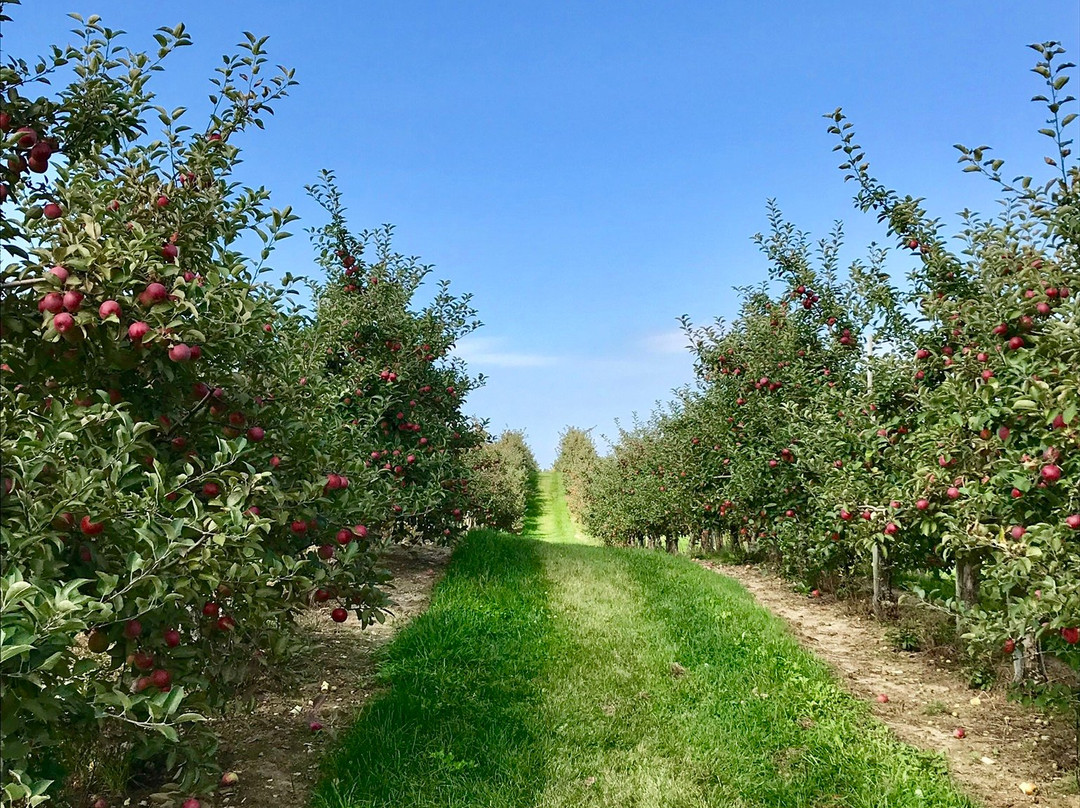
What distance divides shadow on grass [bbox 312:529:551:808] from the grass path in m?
0.01

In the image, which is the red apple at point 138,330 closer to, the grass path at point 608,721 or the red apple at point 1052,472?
the grass path at point 608,721

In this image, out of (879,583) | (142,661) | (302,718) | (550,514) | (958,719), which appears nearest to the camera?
(142,661)

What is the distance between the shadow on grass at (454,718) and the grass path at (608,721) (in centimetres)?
1

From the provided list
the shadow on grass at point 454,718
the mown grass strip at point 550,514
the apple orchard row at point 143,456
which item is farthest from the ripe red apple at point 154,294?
the mown grass strip at point 550,514

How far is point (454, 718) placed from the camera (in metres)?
4.72

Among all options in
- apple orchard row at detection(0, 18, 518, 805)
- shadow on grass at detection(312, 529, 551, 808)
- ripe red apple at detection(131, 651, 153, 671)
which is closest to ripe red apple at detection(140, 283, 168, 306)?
apple orchard row at detection(0, 18, 518, 805)

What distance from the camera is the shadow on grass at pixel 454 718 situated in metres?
3.91

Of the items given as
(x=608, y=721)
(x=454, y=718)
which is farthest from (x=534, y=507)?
(x=454, y=718)

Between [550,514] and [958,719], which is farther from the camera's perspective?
[550,514]

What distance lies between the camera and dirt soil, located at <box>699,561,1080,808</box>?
4.29m

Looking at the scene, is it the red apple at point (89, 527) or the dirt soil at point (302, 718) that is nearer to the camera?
the red apple at point (89, 527)

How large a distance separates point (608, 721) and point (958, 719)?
8.71 feet

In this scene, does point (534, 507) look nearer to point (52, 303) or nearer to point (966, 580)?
point (966, 580)

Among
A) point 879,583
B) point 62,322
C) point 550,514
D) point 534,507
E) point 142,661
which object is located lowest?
point 550,514
